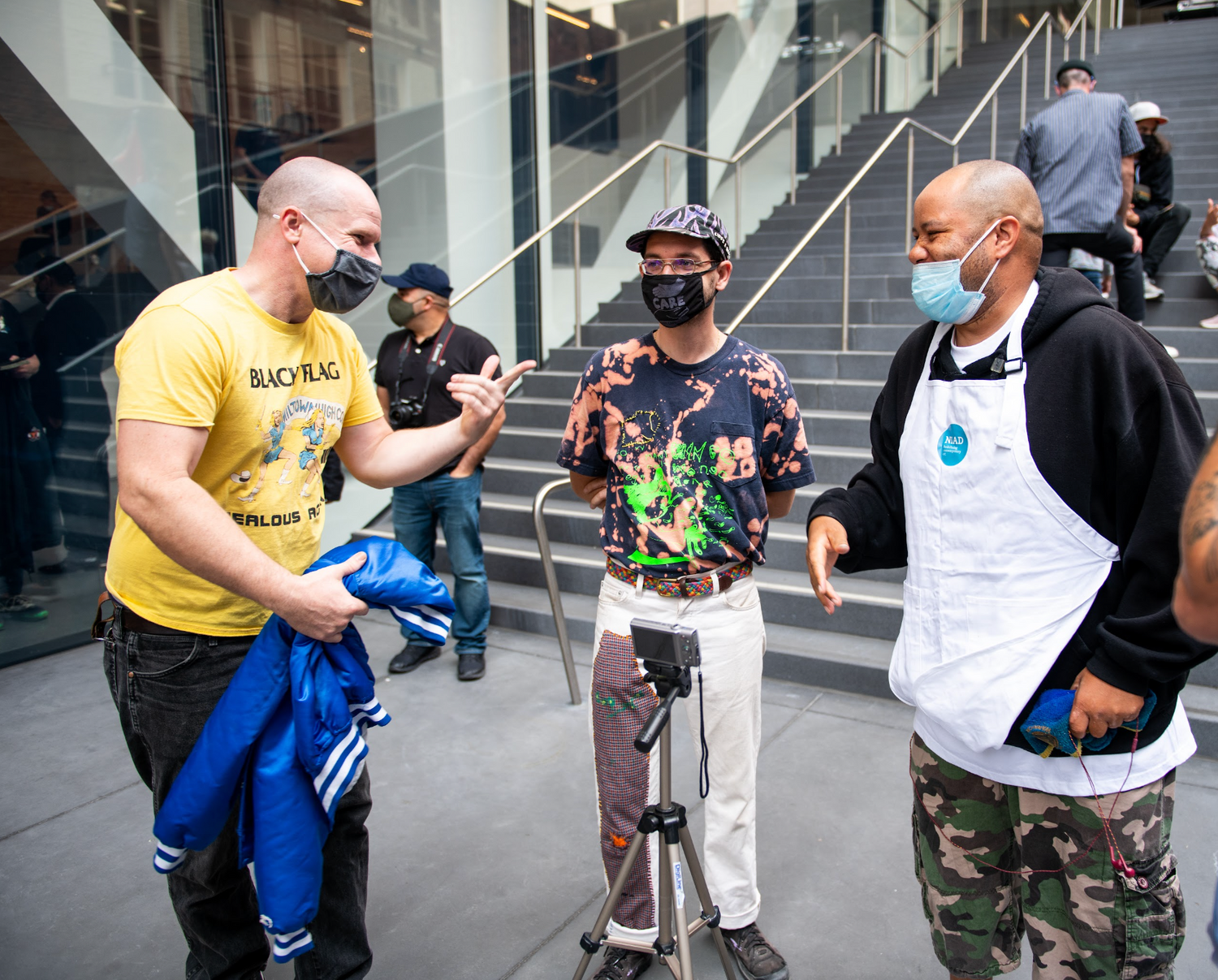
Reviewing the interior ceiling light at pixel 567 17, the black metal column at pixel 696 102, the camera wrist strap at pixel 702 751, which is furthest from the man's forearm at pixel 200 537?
the black metal column at pixel 696 102

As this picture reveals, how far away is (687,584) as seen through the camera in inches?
89.4

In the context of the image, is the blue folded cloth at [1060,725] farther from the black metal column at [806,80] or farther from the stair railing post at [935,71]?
the stair railing post at [935,71]

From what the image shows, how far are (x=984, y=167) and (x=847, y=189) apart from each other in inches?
165

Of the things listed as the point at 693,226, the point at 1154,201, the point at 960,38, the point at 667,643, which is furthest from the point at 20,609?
the point at 960,38

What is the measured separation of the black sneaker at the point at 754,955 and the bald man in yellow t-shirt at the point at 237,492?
94 cm

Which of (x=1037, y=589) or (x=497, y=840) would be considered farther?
(x=497, y=840)

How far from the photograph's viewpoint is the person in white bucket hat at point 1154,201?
649 cm

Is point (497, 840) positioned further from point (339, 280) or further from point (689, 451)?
point (339, 280)

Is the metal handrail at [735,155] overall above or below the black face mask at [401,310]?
above

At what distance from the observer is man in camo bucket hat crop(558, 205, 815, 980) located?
2.28 meters

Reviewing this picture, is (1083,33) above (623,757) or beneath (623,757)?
above

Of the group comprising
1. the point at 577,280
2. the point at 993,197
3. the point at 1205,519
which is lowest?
the point at 1205,519

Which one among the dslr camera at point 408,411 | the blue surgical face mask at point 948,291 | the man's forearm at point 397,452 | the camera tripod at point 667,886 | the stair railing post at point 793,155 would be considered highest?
the stair railing post at point 793,155

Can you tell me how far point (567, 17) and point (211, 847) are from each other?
25.0ft
